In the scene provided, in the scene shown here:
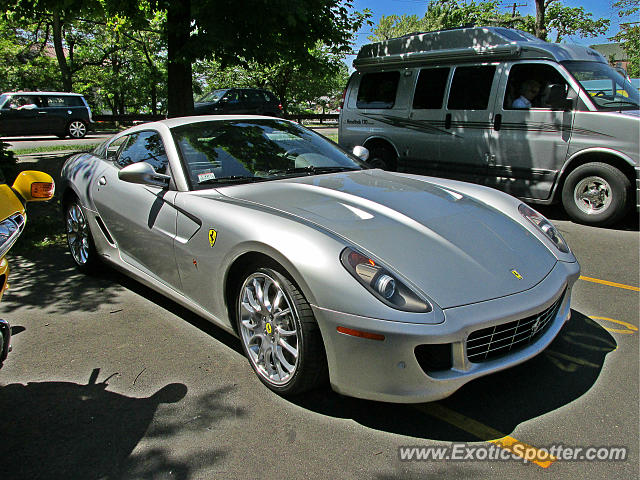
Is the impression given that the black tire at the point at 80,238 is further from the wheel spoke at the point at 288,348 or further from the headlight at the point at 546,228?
the headlight at the point at 546,228

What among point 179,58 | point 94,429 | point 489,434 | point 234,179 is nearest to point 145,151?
point 234,179

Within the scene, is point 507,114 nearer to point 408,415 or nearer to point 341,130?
point 341,130

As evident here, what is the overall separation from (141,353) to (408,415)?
5.74 feet

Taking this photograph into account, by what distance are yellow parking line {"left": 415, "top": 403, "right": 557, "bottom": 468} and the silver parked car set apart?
30 centimetres

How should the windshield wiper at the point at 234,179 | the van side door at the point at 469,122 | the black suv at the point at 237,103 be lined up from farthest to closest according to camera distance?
the black suv at the point at 237,103, the van side door at the point at 469,122, the windshield wiper at the point at 234,179

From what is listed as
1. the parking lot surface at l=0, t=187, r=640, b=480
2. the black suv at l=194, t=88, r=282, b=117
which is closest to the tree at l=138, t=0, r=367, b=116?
the parking lot surface at l=0, t=187, r=640, b=480

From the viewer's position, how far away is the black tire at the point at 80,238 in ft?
14.9

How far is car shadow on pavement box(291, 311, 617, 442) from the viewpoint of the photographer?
2.49 meters

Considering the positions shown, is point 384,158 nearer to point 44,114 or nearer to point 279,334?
point 279,334

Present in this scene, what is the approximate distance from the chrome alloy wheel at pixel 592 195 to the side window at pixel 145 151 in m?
5.35

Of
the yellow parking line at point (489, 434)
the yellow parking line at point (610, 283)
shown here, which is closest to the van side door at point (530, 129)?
the yellow parking line at point (610, 283)

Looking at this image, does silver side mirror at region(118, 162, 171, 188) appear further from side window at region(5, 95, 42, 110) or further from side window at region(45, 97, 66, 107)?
side window at region(45, 97, 66, 107)

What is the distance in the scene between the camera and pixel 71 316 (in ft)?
12.8

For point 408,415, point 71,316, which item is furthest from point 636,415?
point 71,316
